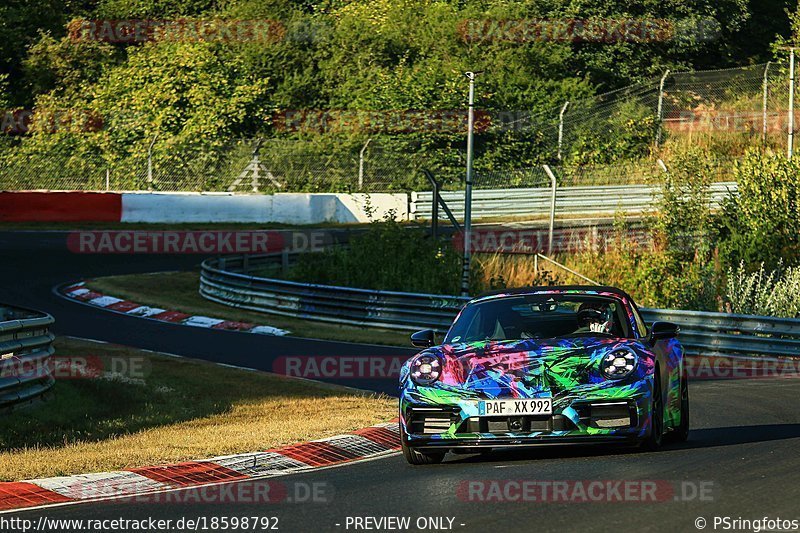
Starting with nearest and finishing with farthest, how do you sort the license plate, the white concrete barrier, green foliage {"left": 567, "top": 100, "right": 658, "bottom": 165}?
the license plate < the white concrete barrier < green foliage {"left": 567, "top": 100, "right": 658, "bottom": 165}

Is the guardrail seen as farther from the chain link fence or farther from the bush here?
the chain link fence

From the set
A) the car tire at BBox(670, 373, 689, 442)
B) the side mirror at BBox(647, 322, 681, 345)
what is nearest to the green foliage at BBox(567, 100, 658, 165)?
the car tire at BBox(670, 373, 689, 442)

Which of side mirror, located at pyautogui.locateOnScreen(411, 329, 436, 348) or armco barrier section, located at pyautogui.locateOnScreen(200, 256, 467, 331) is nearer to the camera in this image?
side mirror, located at pyautogui.locateOnScreen(411, 329, 436, 348)

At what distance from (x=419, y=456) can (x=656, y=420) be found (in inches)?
71.0

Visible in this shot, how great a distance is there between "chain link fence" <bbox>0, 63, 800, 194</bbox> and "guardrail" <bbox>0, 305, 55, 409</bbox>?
28.0 meters

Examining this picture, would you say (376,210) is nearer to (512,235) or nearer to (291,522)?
(512,235)

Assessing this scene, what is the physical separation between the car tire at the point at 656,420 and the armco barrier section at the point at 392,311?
12.6 m

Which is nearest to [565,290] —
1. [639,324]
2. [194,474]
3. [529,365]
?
[639,324]

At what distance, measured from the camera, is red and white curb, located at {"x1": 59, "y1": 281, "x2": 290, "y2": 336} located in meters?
26.5

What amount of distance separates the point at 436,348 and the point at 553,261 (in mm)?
20143

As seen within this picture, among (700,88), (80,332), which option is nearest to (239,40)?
(700,88)

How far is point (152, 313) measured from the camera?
92.6ft

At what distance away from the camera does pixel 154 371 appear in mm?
19172

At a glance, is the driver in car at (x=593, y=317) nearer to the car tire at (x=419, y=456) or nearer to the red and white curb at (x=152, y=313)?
the car tire at (x=419, y=456)
